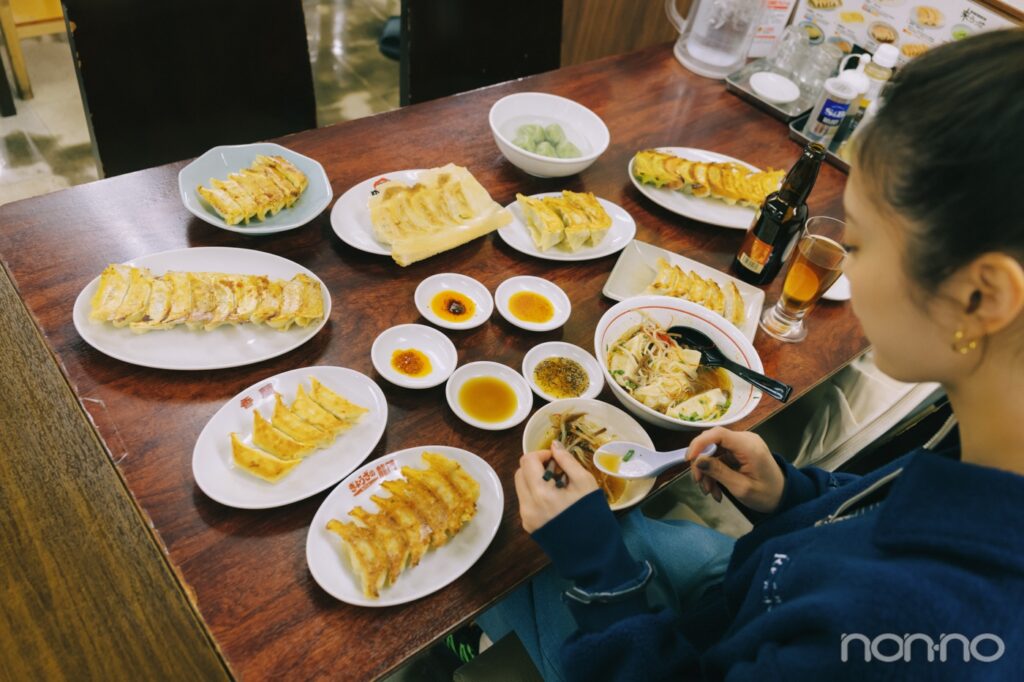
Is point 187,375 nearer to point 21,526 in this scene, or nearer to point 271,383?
point 271,383

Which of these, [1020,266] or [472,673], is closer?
[1020,266]

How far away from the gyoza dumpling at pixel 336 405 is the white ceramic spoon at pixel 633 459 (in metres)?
0.50

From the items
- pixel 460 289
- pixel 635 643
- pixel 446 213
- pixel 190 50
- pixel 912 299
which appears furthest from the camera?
pixel 190 50

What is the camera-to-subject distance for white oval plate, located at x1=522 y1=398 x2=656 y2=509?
4.56 feet

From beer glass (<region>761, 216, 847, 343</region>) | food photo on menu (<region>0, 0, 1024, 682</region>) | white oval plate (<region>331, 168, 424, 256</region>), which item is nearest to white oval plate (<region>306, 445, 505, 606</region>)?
food photo on menu (<region>0, 0, 1024, 682</region>)

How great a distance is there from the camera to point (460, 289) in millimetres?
1741

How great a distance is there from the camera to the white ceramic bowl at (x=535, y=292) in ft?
5.49

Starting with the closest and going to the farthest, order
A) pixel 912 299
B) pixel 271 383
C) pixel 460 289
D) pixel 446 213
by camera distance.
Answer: pixel 912 299, pixel 271 383, pixel 460 289, pixel 446 213

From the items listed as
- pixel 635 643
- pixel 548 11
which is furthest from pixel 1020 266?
pixel 548 11

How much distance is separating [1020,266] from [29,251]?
6.17ft

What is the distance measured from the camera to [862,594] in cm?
86

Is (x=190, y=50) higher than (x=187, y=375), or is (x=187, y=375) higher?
(x=190, y=50)

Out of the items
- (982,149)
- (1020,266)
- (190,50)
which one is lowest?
(190,50)

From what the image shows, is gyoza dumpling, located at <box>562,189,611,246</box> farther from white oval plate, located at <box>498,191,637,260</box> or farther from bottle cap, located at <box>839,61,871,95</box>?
bottle cap, located at <box>839,61,871,95</box>
